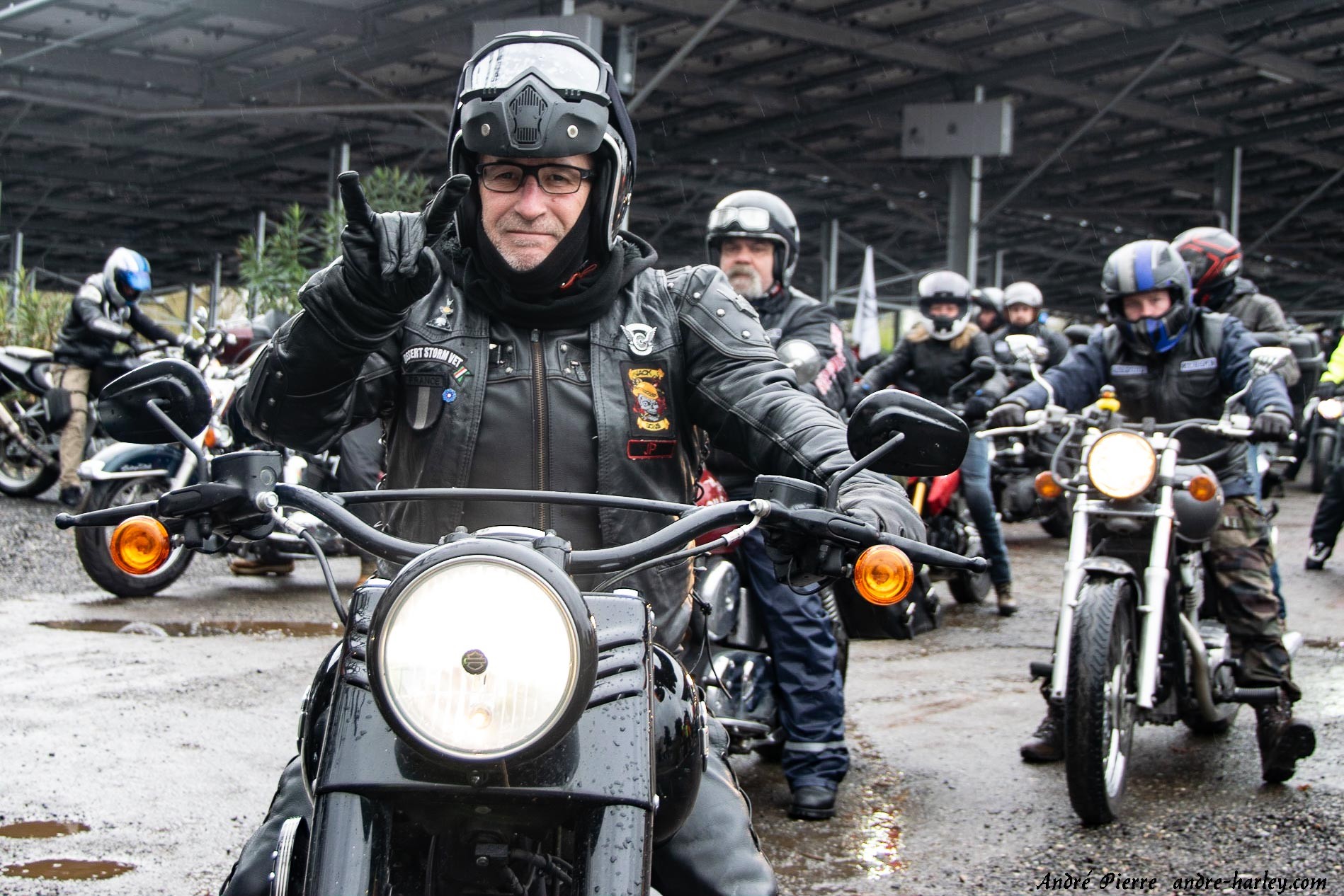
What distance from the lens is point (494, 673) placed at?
1.59 meters

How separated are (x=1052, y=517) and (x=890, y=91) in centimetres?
Answer: 754

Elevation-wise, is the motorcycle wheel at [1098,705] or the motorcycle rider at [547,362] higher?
the motorcycle rider at [547,362]

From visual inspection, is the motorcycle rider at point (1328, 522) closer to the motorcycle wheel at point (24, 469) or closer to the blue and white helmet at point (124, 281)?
the blue and white helmet at point (124, 281)

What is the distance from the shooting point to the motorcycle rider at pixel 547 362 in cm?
246

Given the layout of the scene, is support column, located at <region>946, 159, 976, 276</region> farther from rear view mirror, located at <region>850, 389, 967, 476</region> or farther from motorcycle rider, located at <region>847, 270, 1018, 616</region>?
rear view mirror, located at <region>850, 389, 967, 476</region>

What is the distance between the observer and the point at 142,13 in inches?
560

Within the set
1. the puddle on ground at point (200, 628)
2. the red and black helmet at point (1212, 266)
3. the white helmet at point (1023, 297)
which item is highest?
the white helmet at point (1023, 297)

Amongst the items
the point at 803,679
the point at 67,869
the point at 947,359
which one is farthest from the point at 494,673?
the point at 947,359

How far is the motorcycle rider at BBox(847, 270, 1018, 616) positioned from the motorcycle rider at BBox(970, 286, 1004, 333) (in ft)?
9.58

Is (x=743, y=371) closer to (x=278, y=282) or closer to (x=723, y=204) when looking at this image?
(x=723, y=204)

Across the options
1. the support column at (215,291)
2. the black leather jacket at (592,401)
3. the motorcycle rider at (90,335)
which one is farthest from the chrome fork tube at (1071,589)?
the support column at (215,291)

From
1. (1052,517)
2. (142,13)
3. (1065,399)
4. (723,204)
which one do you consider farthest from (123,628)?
(142,13)

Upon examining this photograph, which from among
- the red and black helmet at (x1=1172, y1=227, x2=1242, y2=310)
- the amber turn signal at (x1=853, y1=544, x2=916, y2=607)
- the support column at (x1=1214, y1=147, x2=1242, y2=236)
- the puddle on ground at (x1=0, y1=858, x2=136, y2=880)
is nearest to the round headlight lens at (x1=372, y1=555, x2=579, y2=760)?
the amber turn signal at (x1=853, y1=544, x2=916, y2=607)

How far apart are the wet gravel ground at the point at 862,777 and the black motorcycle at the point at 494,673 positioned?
1929 millimetres
